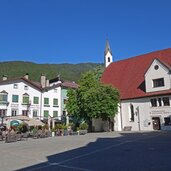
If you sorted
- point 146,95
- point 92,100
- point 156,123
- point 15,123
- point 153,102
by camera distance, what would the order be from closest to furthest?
point 15,123 → point 92,100 → point 156,123 → point 153,102 → point 146,95

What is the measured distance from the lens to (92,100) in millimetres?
41781

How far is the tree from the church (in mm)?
3316

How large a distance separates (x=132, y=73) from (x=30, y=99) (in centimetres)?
1913

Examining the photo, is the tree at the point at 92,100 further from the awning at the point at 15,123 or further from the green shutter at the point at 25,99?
the awning at the point at 15,123

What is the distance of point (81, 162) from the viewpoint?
1363 centimetres

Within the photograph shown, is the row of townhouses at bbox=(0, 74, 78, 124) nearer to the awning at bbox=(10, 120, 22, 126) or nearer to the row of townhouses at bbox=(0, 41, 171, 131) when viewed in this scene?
the row of townhouses at bbox=(0, 41, 171, 131)

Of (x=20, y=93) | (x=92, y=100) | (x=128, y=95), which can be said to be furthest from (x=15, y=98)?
(x=128, y=95)

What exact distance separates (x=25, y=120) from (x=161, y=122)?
20083mm

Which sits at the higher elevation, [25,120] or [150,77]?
[150,77]

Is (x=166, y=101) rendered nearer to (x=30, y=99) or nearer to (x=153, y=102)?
(x=153, y=102)

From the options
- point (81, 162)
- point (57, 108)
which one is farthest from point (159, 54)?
point (81, 162)

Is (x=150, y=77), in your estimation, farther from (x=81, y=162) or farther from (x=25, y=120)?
(x=81, y=162)

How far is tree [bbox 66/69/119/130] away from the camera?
41781 millimetres

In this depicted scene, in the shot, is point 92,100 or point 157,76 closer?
point 92,100
